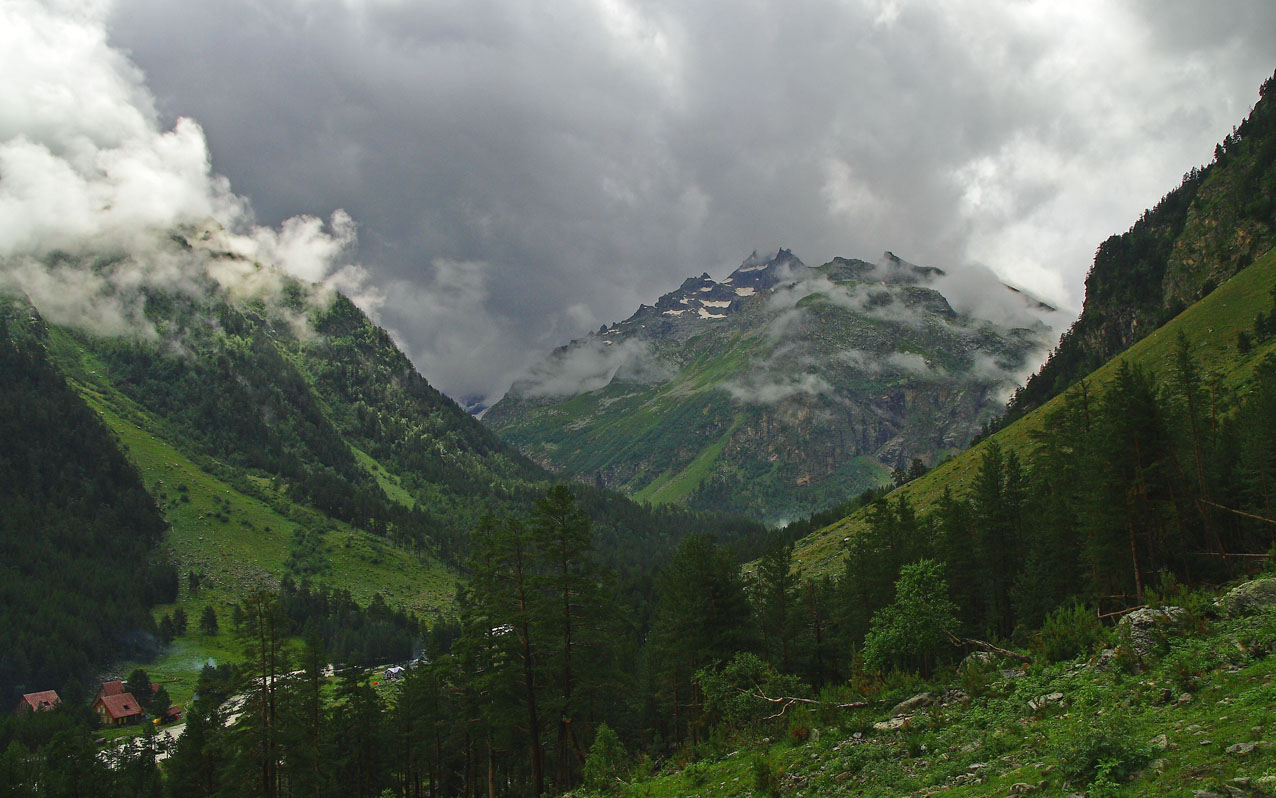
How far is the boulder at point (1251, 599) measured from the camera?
17.0 m

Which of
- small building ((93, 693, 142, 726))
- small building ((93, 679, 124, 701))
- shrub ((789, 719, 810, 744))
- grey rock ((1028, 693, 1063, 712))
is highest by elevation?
grey rock ((1028, 693, 1063, 712))

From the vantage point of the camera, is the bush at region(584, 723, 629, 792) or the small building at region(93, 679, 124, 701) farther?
the small building at region(93, 679, 124, 701)

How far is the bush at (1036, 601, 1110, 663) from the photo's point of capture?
19.4 meters

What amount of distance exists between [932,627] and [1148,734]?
20.9 meters

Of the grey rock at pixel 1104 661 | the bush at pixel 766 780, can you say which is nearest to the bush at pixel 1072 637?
the grey rock at pixel 1104 661

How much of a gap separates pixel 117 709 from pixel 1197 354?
208 m

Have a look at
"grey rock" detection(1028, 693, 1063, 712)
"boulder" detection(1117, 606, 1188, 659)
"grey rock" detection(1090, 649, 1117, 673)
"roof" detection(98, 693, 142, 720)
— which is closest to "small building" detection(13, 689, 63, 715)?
"roof" detection(98, 693, 142, 720)

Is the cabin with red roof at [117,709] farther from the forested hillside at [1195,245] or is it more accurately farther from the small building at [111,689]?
the forested hillside at [1195,245]

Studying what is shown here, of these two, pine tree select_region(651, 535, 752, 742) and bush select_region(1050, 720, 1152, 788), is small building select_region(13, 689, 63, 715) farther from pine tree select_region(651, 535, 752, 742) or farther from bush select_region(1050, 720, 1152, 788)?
bush select_region(1050, 720, 1152, 788)

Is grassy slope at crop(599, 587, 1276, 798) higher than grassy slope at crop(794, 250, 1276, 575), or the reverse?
grassy slope at crop(794, 250, 1276, 575)

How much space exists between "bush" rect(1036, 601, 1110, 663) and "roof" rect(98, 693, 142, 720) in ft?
544

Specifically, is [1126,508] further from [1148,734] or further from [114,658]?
[114,658]

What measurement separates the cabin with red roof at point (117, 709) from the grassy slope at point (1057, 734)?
155 meters

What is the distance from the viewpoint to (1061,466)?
50156mm
